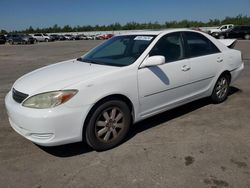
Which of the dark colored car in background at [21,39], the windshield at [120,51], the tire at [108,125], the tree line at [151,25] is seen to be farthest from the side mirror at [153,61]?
the tree line at [151,25]

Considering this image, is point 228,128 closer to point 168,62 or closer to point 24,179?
point 168,62

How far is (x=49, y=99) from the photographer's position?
321 cm

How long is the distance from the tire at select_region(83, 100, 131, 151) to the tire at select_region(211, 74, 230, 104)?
2298 mm

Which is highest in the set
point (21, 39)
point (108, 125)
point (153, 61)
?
point (21, 39)

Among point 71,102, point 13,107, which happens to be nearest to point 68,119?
point 71,102

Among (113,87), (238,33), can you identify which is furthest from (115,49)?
(238,33)

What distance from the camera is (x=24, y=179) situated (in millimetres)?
3029

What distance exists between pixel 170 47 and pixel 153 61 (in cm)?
75

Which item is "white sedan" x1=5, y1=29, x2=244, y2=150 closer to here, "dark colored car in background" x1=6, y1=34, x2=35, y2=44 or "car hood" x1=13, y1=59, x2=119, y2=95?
"car hood" x1=13, y1=59, x2=119, y2=95

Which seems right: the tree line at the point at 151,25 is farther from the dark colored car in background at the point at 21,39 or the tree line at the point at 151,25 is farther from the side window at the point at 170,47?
the side window at the point at 170,47

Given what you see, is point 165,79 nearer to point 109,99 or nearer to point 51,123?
point 109,99

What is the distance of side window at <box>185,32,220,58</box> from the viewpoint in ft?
15.3

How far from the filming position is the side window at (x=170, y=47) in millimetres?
4180

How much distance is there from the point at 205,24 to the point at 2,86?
2750 inches
